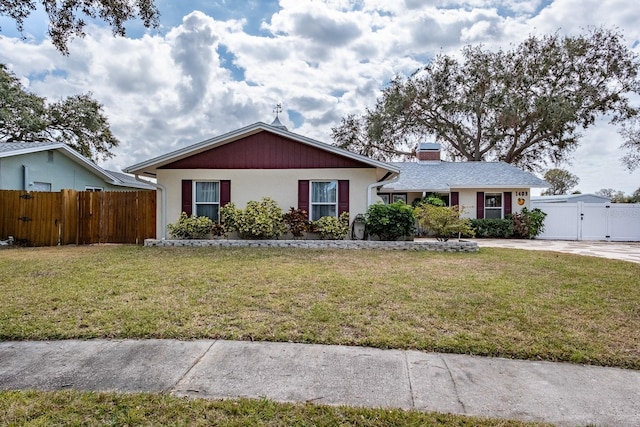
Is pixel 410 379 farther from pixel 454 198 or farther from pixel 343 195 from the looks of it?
pixel 454 198

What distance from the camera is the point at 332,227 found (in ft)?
38.2

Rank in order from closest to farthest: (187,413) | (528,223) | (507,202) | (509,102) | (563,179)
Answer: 1. (187,413)
2. (528,223)
3. (507,202)
4. (509,102)
5. (563,179)

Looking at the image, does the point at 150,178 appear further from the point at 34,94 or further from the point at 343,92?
the point at 34,94

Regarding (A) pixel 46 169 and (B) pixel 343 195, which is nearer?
(B) pixel 343 195

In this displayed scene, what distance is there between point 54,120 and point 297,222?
68.1ft

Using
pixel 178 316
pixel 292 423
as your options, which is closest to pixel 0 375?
pixel 178 316

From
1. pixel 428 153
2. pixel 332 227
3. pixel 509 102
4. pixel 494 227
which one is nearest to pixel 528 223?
pixel 494 227

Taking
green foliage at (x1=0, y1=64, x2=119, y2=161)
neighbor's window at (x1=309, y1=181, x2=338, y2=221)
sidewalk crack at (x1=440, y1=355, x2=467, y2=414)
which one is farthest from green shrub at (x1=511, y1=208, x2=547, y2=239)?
green foliage at (x1=0, y1=64, x2=119, y2=161)

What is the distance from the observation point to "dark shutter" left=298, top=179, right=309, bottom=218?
1212 cm

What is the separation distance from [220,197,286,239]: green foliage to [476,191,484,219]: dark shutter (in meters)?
10.8

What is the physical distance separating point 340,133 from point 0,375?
26886mm

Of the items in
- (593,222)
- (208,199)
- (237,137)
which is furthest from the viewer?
(593,222)

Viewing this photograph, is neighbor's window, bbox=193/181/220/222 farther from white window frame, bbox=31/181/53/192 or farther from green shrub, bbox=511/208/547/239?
green shrub, bbox=511/208/547/239

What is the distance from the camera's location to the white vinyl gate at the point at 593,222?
53.9 feet
